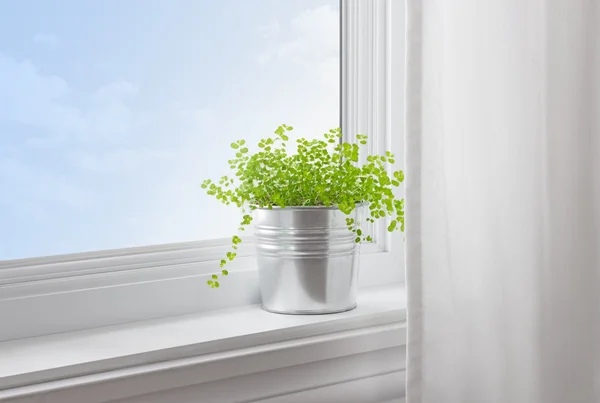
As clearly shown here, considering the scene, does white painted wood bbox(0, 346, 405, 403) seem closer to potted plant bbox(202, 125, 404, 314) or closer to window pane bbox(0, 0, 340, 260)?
potted plant bbox(202, 125, 404, 314)

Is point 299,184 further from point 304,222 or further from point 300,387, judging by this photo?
point 300,387

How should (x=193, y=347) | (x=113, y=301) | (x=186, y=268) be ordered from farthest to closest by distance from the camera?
1. (x=186, y=268)
2. (x=113, y=301)
3. (x=193, y=347)

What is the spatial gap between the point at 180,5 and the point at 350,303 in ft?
2.07

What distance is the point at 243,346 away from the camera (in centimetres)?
100

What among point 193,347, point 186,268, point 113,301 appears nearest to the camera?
point 193,347

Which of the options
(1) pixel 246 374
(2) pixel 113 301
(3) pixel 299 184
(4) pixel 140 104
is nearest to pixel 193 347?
(1) pixel 246 374

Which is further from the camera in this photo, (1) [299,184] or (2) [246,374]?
(1) [299,184]

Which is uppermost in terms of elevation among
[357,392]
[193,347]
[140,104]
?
[140,104]

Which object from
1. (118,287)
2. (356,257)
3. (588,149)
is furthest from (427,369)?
(118,287)

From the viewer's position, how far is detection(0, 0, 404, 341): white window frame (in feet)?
3.42

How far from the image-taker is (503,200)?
0.96 m

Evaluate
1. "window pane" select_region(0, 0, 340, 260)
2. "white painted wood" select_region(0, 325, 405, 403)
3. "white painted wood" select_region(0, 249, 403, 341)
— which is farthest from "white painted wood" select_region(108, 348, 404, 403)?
"window pane" select_region(0, 0, 340, 260)

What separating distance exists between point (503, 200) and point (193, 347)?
0.49 m

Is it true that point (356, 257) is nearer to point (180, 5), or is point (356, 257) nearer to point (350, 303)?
point (350, 303)
